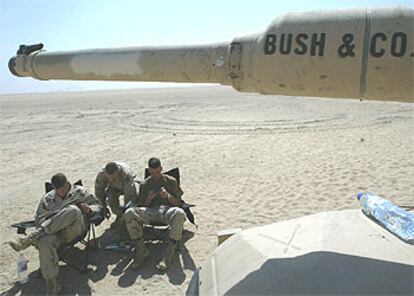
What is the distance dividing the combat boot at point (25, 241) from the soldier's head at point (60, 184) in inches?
20.0

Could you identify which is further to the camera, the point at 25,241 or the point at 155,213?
the point at 155,213

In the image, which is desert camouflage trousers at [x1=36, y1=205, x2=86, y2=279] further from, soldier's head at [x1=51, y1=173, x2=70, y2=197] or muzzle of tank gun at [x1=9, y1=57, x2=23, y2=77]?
muzzle of tank gun at [x1=9, y1=57, x2=23, y2=77]

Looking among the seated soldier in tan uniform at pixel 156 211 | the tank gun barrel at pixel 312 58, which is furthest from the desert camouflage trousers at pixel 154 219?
the tank gun barrel at pixel 312 58

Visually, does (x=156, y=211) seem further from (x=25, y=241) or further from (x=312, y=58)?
(x=312, y=58)

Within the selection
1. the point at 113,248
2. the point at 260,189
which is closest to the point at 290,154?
the point at 260,189

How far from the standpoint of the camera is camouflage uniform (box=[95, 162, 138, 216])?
215 inches

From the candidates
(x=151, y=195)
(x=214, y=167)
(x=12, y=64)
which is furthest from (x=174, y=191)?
(x=214, y=167)

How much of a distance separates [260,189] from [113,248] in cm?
300

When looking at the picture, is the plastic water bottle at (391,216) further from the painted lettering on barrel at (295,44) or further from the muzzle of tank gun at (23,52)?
the muzzle of tank gun at (23,52)

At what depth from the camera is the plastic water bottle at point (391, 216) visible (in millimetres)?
2870

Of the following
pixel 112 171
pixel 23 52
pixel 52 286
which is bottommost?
pixel 52 286

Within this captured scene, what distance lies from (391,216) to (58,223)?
3.26 metres

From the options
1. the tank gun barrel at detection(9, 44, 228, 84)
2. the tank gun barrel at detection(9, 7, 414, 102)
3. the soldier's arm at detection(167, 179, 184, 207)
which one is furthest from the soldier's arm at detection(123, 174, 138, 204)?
Answer: the tank gun barrel at detection(9, 7, 414, 102)

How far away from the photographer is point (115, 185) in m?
5.58
